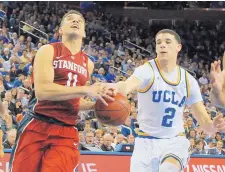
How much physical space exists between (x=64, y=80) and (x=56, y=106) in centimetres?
28

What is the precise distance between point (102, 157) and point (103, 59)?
9282 millimetres

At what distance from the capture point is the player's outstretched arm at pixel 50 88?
222 inches

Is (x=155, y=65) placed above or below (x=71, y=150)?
above

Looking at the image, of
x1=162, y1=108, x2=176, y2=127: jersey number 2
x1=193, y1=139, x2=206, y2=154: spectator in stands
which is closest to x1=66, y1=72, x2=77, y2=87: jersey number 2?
x1=162, y1=108, x2=176, y2=127: jersey number 2

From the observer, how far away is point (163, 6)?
88.6 feet

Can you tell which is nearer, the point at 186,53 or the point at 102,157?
the point at 102,157

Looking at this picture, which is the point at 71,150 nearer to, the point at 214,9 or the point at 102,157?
the point at 102,157

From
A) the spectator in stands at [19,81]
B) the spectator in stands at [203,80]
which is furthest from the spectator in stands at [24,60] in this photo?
the spectator in stands at [203,80]

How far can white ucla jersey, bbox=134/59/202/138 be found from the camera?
6.73 m

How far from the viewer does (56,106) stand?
19.6ft

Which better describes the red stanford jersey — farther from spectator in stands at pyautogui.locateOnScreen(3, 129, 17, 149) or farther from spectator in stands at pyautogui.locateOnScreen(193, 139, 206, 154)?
spectator in stands at pyautogui.locateOnScreen(193, 139, 206, 154)

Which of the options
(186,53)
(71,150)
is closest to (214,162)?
(71,150)

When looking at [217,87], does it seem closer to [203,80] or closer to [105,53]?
[105,53]

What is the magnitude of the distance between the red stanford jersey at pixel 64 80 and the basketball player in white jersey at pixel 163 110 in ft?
2.44
